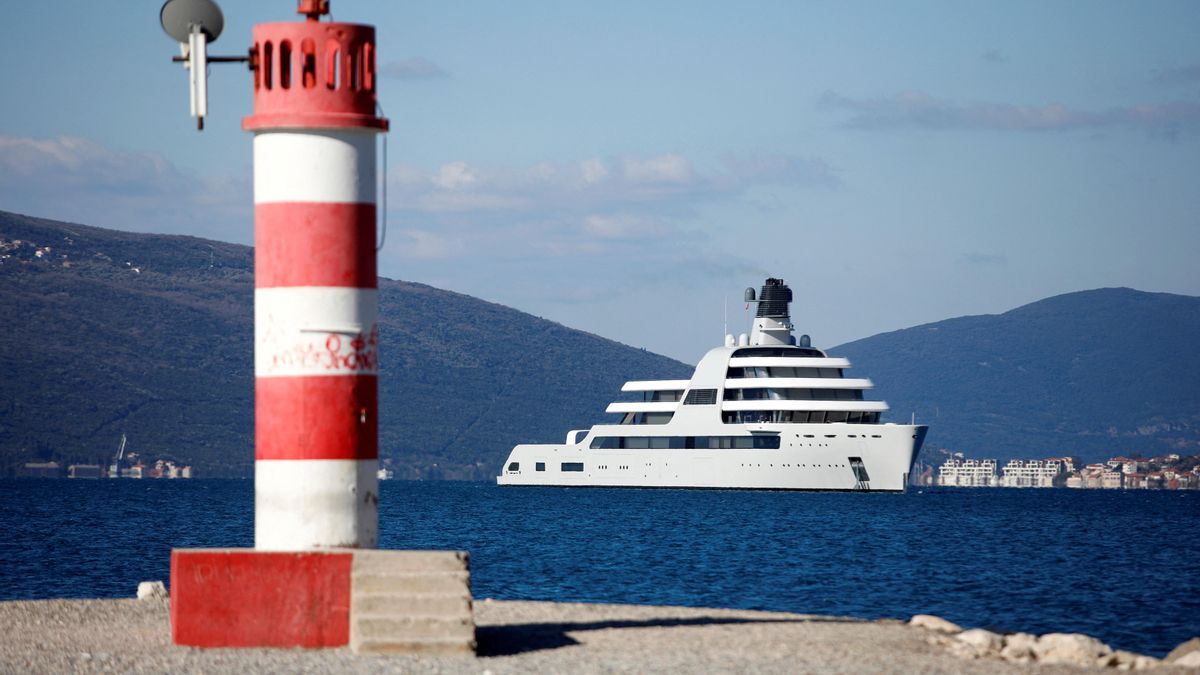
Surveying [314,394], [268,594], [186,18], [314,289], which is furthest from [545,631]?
[186,18]

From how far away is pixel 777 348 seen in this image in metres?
81.7

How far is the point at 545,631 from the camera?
579 inches

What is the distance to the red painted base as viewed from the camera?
1305cm

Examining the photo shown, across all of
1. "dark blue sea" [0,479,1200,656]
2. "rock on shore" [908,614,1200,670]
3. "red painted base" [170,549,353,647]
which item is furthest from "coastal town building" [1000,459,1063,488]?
"red painted base" [170,549,353,647]

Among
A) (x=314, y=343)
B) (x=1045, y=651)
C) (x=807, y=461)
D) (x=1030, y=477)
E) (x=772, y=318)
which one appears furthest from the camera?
(x=1030, y=477)

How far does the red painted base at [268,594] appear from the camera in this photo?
1305 cm

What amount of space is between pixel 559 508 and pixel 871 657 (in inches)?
2141

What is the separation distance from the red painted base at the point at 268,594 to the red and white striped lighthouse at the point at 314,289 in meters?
0.24

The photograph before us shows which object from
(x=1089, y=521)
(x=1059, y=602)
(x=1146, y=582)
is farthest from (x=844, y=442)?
(x=1059, y=602)

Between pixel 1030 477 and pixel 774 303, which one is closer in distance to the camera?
pixel 774 303

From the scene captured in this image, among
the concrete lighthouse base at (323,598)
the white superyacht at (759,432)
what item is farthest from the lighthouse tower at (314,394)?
the white superyacht at (759,432)

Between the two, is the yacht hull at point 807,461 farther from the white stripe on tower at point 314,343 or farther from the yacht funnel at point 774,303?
the white stripe on tower at point 314,343

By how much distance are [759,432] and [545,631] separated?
2533 inches

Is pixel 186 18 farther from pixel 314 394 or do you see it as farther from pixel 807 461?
pixel 807 461
